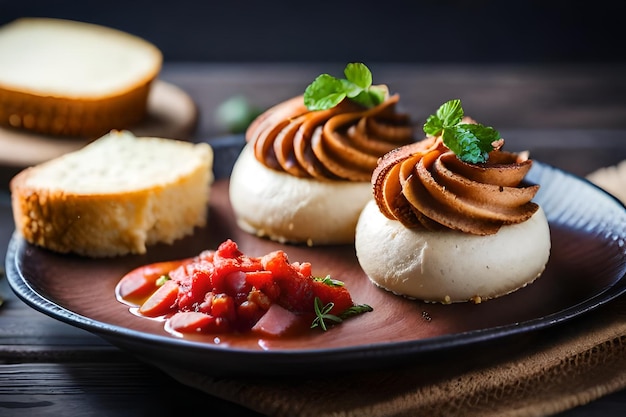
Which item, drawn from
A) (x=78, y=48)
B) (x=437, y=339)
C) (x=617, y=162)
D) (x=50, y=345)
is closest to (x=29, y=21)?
(x=78, y=48)

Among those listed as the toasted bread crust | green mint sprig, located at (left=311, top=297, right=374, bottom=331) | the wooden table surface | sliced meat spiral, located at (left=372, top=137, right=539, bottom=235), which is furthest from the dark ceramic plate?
the toasted bread crust

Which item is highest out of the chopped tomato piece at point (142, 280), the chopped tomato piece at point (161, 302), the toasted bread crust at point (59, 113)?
the chopped tomato piece at point (161, 302)

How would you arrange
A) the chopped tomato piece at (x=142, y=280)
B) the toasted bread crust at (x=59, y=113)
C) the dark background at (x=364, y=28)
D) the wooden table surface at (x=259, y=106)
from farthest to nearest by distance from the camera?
1. the dark background at (x=364, y=28)
2. the toasted bread crust at (x=59, y=113)
3. the chopped tomato piece at (x=142, y=280)
4. the wooden table surface at (x=259, y=106)

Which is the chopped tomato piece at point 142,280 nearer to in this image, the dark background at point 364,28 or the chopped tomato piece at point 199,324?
the chopped tomato piece at point 199,324

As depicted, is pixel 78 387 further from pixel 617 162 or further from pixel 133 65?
pixel 617 162

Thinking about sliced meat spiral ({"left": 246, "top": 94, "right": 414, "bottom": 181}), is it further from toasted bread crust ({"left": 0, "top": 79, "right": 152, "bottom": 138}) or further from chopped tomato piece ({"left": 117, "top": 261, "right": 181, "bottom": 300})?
toasted bread crust ({"left": 0, "top": 79, "right": 152, "bottom": 138})

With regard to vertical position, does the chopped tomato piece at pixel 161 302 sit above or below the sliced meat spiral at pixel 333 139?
below

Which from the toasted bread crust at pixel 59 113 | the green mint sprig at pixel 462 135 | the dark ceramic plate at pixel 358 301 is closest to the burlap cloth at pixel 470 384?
the dark ceramic plate at pixel 358 301
